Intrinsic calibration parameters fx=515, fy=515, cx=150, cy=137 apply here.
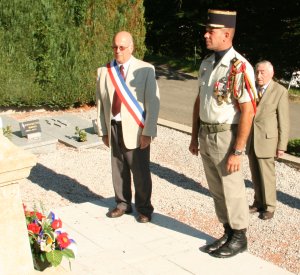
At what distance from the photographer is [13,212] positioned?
3.17 metres

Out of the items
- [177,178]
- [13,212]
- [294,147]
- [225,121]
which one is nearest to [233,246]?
[225,121]

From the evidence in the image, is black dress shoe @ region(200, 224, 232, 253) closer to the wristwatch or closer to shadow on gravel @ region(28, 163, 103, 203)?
the wristwatch

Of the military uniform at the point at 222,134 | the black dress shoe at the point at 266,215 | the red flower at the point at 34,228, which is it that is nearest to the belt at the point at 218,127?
the military uniform at the point at 222,134

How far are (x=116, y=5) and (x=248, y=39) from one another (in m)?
5.43

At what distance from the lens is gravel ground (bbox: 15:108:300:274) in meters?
5.36

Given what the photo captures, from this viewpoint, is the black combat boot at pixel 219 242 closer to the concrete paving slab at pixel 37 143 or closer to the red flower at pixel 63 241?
the red flower at pixel 63 241

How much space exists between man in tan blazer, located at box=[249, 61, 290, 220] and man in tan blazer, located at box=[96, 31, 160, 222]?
133 centimetres

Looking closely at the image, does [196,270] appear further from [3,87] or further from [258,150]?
[3,87]

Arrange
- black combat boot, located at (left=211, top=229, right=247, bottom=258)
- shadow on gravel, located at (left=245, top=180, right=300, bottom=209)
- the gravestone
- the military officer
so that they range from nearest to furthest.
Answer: the gravestone
the military officer
black combat boot, located at (left=211, top=229, right=247, bottom=258)
shadow on gravel, located at (left=245, top=180, right=300, bottom=209)

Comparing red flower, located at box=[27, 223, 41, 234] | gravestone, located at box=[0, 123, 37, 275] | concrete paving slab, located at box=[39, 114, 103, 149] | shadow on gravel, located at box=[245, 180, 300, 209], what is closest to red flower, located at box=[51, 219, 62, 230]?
red flower, located at box=[27, 223, 41, 234]

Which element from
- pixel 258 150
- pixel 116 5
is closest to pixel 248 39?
pixel 116 5

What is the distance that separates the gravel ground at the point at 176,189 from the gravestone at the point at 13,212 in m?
2.61

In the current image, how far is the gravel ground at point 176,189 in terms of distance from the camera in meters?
5.36

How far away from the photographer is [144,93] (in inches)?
189
